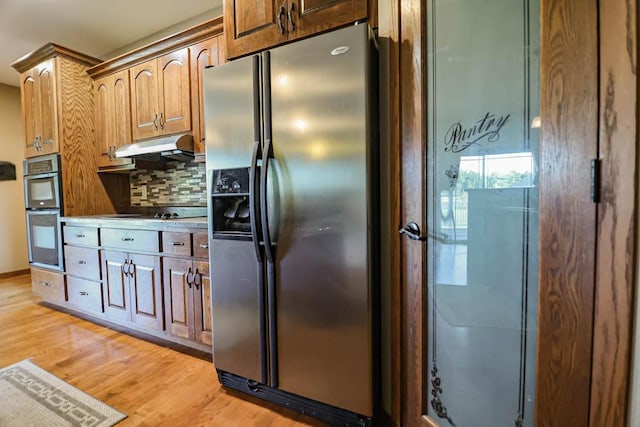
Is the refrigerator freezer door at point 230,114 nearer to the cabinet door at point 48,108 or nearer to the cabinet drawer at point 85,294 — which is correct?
the cabinet drawer at point 85,294

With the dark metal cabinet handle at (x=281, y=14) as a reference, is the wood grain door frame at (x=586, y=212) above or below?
below

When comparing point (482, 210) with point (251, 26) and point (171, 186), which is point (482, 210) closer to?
point (251, 26)

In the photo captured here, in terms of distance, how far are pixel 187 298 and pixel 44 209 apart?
85.1 inches

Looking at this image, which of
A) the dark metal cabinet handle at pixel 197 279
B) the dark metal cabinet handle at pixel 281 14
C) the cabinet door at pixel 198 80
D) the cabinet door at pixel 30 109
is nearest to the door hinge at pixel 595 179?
the dark metal cabinet handle at pixel 281 14

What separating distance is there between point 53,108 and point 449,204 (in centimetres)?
362

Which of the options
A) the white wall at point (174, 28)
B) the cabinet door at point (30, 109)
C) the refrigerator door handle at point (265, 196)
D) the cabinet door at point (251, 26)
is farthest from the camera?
the cabinet door at point (30, 109)

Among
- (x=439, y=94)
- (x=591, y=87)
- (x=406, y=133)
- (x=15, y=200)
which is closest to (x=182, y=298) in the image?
(x=406, y=133)

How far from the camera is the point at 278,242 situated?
137 cm

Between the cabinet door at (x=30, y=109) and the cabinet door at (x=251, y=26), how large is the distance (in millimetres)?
2695

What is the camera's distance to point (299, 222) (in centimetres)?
132

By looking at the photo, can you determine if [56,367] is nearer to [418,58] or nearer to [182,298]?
[182,298]

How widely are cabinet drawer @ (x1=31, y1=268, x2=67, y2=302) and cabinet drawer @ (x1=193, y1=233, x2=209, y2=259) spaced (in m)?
1.92

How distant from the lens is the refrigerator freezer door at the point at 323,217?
3.91 feet

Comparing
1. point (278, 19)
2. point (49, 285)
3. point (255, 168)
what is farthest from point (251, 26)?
point (49, 285)
